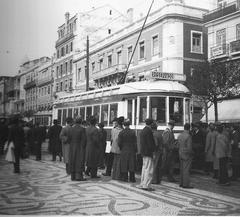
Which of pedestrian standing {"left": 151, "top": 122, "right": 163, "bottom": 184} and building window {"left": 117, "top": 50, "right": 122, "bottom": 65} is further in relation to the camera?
building window {"left": 117, "top": 50, "right": 122, "bottom": 65}

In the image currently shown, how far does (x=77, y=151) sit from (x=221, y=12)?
16.9 metres

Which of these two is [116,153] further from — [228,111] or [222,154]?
[228,111]

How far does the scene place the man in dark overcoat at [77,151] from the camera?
9625 millimetres

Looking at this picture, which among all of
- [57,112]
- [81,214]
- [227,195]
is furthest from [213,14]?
[81,214]

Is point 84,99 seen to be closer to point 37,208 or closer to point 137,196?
point 137,196

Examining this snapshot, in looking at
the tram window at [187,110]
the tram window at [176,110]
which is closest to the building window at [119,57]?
the tram window at [187,110]

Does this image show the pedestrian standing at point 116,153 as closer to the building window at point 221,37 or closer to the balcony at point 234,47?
the balcony at point 234,47

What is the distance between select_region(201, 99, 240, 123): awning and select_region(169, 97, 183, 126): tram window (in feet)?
24.5

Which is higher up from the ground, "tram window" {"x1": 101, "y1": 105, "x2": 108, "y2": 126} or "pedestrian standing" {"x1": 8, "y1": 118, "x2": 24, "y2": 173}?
"tram window" {"x1": 101, "y1": 105, "x2": 108, "y2": 126}

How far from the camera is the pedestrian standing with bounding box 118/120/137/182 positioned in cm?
962

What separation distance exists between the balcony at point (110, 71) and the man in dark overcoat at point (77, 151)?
2085cm

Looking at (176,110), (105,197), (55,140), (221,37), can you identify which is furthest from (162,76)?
(221,37)

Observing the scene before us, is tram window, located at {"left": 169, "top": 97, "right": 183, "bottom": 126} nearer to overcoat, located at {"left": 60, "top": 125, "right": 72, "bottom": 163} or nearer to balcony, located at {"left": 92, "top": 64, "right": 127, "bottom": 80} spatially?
overcoat, located at {"left": 60, "top": 125, "right": 72, "bottom": 163}

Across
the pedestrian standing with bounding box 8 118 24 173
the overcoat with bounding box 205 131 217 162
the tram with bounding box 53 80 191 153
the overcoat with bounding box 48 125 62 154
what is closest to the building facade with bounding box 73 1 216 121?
the overcoat with bounding box 48 125 62 154
